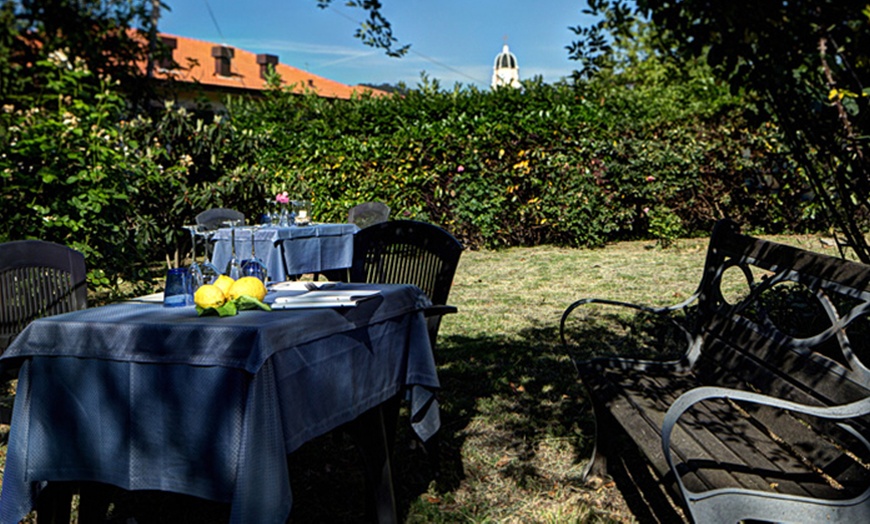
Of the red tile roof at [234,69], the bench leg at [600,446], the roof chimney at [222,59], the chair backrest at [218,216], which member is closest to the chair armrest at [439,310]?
the bench leg at [600,446]

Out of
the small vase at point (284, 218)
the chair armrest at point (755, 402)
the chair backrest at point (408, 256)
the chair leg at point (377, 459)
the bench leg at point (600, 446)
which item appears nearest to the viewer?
the chair armrest at point (755, 402)

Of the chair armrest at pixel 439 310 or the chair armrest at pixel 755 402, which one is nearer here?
the chair armrest at pixel 755 402

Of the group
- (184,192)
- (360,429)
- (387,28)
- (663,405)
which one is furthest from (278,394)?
(184,192)

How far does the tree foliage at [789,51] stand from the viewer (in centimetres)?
295

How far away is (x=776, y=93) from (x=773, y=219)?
9.91m

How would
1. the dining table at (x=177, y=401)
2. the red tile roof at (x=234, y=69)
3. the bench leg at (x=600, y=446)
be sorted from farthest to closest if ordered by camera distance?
1. the red tile roof at (x=234, y=69)
2. the bench leg at (x=600, y=446)
3. the dining table at (x=177, y=401)

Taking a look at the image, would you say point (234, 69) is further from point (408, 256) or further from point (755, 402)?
point (755, 402)

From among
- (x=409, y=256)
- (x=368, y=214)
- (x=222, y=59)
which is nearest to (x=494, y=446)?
(x=409, y=256)

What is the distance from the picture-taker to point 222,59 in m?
44.8

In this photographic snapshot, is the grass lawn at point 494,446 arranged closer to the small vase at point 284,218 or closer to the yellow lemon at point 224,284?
the yellow lemon at point 224,284

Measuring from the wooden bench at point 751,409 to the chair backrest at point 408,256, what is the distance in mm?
940

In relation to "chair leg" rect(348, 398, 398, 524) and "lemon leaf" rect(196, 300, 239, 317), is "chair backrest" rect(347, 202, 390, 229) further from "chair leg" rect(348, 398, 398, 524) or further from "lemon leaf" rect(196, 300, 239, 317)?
"lemon leaf" rect(196, 300, 239, 317)

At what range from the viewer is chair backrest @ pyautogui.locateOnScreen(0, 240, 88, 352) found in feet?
12.0

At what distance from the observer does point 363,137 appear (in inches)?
527
